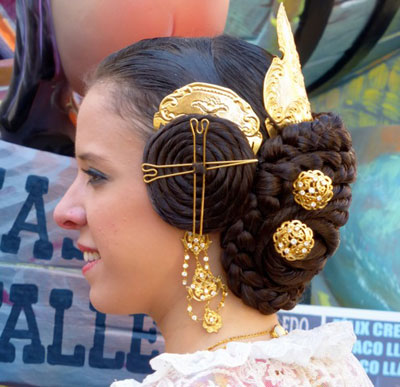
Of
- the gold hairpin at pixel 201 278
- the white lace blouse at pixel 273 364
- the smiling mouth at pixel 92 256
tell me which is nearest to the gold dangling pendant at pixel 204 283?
the gold hairpin at pixel 201 278

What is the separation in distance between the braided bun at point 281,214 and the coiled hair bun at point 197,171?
0.05 meters

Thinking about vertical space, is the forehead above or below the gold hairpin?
above

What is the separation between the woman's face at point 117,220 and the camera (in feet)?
3.97

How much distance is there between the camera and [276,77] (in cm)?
126

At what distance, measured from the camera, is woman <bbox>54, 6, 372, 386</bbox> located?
3.84ft

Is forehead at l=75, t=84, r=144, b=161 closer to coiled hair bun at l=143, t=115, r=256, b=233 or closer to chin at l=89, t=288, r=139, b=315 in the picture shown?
coiled hair bun at l=143, t=115, r=256, b=233

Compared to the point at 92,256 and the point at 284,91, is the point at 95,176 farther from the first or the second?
the point at 284,91

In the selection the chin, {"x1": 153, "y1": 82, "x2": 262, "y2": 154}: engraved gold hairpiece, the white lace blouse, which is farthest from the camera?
the chin

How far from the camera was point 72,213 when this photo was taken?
4.17 ft

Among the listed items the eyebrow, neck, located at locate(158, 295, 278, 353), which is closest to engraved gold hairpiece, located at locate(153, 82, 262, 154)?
the eyebrow

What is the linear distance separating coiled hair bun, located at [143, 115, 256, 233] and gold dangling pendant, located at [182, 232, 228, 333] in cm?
5

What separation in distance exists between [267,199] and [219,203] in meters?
0.10

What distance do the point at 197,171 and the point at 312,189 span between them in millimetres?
232

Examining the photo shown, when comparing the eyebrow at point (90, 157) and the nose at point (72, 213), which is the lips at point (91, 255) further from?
the eyebrow at point (90, 157)
